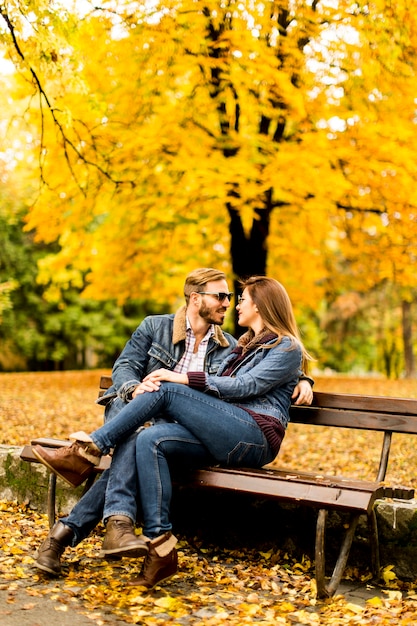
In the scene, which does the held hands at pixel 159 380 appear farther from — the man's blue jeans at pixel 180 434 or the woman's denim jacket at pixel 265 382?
the woman's denim jacket at pixel 265 382

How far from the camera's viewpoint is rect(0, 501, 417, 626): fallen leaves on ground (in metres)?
3.17

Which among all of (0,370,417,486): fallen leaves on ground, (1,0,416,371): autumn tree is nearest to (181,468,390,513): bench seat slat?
(0,370,417,486): fallen leaves on ground

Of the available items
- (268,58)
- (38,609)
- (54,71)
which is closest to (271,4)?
(268,58)

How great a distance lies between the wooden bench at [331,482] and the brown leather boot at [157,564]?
349 millimetres

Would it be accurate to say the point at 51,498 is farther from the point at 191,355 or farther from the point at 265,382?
the point at 265,382

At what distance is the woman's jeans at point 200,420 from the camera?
3.63m

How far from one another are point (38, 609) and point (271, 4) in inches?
233

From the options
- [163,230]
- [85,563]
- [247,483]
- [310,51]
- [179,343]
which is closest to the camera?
[247,483]

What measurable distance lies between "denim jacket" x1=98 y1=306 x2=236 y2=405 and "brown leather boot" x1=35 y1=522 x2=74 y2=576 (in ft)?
2.81

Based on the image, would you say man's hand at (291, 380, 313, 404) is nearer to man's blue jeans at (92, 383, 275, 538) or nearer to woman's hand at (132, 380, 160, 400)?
man's blue jeans at (92, 383, 275, 538)

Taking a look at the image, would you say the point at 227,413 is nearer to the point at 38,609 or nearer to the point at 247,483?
the point at 247,483

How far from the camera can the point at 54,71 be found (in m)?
6.65

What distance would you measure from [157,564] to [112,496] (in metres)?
0.36

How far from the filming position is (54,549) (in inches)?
140
